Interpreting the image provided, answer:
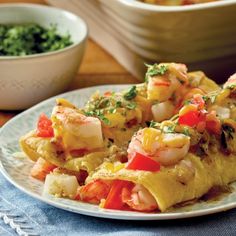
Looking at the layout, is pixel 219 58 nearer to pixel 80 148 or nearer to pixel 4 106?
pixel 4 106

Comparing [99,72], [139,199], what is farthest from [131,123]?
[99,72]

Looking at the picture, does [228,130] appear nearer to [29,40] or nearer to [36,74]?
[36,74]

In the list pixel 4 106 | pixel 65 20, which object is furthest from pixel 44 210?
pixel 65 20

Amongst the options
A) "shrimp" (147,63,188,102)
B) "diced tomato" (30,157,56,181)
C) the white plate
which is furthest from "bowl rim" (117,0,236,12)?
"diced tomato" (30,157,56,181)

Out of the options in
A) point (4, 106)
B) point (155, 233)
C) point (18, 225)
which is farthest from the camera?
point (4, 106)

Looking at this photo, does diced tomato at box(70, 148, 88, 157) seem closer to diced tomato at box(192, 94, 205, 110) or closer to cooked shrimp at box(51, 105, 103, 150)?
cooked shrimp at box(51, 105, 103, 150)

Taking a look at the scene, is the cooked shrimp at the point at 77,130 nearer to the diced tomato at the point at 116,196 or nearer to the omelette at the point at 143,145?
the omelette at the point at 143,145

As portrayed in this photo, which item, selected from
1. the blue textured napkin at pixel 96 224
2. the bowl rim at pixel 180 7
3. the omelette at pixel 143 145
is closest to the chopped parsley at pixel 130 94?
the omelette at pixel 143 145
